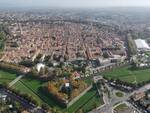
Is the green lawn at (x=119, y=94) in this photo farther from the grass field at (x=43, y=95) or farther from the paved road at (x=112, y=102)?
the grass field at (x=43, y=95)

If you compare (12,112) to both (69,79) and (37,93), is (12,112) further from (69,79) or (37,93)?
(69,79)

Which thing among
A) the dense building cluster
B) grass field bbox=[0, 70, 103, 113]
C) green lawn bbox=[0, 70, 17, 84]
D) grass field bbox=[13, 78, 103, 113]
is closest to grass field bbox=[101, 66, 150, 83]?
grass field bbox=[0, 70, 103, 113]

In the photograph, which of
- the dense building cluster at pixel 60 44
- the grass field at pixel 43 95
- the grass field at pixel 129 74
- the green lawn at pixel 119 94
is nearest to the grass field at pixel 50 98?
the grass field at pixel 43 95

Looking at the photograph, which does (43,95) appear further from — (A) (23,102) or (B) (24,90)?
(B) (24,90)

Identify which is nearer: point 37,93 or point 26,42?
point 37,93

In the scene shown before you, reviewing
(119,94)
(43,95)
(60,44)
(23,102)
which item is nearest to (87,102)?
(119,94)


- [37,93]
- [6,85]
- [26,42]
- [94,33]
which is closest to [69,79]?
[37,93]

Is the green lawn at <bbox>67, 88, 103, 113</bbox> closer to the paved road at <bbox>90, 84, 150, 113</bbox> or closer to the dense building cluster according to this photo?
the paved road at <bbox>90, 84, 150, 113</bbox>
